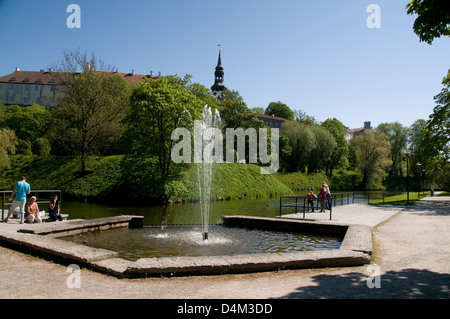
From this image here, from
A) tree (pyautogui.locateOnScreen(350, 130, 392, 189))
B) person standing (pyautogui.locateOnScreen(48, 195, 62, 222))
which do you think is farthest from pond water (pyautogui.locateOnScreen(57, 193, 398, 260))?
tree (pyautogui.locateOnScreen(350, 130, 392, 189))

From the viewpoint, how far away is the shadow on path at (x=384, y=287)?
5.57 metres

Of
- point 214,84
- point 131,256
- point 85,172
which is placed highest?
point 214,84

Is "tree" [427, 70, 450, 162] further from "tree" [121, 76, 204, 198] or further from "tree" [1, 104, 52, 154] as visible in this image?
"tree" [1, 104, 52, 154]

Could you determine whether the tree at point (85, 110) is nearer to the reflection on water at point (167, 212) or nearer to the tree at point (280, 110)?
the reflection on water at point (167, 212)

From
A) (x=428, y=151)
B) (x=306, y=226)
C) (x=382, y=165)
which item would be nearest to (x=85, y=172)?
(x=306, y=226)

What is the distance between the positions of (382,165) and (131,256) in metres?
56.2

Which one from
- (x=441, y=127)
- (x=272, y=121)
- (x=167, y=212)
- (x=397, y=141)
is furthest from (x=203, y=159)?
(x=272, y=121)

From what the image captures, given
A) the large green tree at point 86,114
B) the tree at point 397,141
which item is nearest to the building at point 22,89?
the large green tree at point 86,114

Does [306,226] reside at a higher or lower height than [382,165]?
lower

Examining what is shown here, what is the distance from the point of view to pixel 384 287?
603cm
